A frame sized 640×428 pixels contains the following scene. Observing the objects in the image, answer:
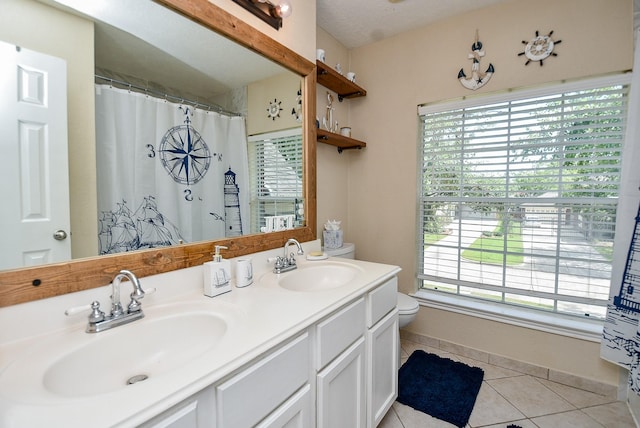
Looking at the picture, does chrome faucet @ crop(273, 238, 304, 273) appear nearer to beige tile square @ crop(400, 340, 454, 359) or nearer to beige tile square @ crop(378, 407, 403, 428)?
beige tile square @ crop(378, 407, 403, 428)

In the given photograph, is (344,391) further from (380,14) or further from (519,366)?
(380,14)

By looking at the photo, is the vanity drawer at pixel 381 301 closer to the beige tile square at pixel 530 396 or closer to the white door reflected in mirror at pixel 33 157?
the beige tile square at pixel 530 396

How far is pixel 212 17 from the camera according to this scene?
124 cm

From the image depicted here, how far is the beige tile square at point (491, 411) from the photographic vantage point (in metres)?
1.61

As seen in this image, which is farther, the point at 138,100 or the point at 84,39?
the point at 138,100

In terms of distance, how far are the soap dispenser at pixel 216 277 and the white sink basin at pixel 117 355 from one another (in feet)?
0.40

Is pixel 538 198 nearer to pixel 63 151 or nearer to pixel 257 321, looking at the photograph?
pixel 257 321

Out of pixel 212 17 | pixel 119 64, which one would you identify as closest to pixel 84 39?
pixel 119 64

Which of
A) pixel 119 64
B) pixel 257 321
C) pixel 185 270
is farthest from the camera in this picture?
pixel 185 270

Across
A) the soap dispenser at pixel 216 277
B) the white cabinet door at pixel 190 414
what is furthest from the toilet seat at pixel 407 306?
the white cabinet door at pixel 190 414

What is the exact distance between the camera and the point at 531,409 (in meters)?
1.68

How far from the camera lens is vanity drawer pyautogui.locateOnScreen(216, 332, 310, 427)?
69 centimetres

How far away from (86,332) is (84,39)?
0.92m

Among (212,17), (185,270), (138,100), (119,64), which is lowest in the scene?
(185,270)
